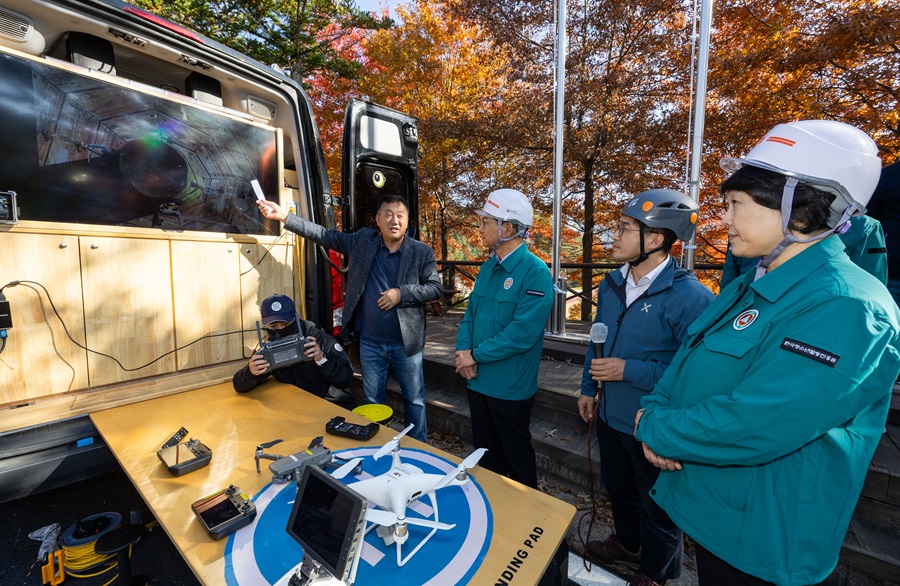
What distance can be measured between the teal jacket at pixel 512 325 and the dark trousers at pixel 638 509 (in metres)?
0.51

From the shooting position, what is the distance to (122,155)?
7.50 feet

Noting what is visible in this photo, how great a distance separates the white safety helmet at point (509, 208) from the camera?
2.51 meters

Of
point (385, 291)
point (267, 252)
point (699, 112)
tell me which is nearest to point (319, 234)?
point (267, 252)

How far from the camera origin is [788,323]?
1.07 metres

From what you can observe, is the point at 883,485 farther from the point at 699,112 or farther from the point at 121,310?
the point at 121,310

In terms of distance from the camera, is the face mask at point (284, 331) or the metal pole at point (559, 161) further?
the metal pole at point (559, 161)

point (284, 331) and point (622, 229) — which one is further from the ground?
point (622, 229)

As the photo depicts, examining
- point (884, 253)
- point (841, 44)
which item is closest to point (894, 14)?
point (841, 44)

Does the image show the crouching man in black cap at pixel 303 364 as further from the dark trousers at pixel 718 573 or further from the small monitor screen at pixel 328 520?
the dark trousers at pixel 718 573

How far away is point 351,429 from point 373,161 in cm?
Answer: 254

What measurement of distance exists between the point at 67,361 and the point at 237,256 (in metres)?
1.04

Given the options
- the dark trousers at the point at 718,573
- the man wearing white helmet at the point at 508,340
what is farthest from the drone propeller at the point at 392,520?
the man wearing white helmet at the point at 508,340

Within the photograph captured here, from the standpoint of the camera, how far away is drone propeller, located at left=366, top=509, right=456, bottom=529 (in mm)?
1179

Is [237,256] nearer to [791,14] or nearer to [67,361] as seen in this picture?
[67,361]
